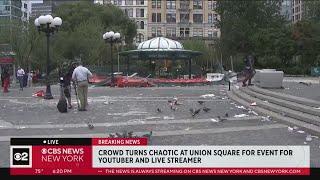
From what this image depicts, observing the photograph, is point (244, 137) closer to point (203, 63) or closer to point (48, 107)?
point (48, 107)

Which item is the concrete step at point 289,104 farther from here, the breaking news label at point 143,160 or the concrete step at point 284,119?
the breaking news label at point 143,160

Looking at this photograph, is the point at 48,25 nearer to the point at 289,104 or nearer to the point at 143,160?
the point at 289,104

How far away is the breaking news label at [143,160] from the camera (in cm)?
540

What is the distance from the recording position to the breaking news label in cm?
540

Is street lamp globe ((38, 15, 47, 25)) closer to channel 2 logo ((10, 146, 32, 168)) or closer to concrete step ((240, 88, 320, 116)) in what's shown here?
concrete step ((240, 88, 320, 116))

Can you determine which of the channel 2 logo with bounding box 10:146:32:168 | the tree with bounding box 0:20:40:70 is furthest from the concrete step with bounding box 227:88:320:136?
the tree with bounding box 0:20:40:70

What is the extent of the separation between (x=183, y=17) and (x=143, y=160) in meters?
120

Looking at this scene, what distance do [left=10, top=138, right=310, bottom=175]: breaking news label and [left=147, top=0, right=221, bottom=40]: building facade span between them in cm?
11831

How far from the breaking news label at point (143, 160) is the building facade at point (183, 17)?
4658 inches

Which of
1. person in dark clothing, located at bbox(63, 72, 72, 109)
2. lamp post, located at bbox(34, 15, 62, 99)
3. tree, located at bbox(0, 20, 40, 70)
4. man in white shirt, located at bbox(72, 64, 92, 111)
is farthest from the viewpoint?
tree, located at bbox(0, 20, 40, 70)

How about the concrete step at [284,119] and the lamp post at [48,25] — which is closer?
the concrete step at [284,119]

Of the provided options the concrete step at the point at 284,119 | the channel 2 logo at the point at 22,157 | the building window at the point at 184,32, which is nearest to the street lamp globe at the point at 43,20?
the concrete step at the point at 284,119

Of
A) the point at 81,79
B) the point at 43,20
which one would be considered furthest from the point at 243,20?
the point at 81,79

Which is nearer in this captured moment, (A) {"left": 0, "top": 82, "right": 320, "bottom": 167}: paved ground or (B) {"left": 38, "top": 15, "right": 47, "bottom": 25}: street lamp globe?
(A) {"left": 0, "top": 82, "right": 320, "bottom": 167}: paved ground
